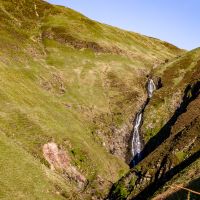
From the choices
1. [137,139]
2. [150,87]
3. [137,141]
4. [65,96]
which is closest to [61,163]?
[137,141]

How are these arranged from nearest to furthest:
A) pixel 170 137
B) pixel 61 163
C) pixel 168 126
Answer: pixel 61 163
pixel 170 137
pixel 168 126

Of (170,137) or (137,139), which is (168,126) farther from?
(170,137)

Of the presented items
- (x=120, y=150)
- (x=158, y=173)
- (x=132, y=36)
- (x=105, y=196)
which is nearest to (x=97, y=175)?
(x=105, y=196)

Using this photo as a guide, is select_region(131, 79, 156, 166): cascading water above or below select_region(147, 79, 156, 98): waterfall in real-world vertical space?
A: below

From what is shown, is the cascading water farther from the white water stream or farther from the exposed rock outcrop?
the exposed rock outcrop

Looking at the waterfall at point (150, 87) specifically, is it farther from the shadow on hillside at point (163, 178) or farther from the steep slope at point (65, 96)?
the shadow on hillside at point (163, 178)

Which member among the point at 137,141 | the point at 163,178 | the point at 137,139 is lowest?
the point at 137,141

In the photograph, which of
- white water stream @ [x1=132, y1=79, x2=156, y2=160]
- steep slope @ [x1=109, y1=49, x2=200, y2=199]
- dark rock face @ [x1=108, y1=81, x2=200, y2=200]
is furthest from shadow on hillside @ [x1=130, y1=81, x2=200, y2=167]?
dark rock face @ [x1=108, y1=81, x2=200, y2=200]
